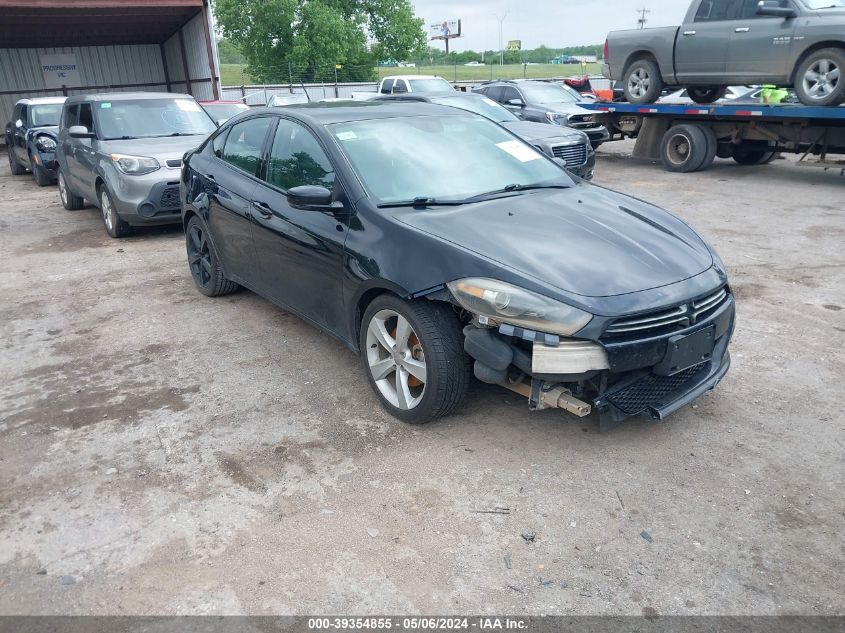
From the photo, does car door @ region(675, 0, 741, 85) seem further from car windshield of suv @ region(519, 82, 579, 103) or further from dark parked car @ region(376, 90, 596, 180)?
car windshield of suv @ region(519, 82, 579, 103)

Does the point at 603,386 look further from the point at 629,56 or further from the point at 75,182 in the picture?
the point at 629,56

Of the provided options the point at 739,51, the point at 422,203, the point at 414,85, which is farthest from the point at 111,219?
the point at 414,85

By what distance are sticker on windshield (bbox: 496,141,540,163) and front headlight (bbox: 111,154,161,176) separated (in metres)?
4.91

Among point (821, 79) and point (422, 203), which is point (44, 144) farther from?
point (821, 79)

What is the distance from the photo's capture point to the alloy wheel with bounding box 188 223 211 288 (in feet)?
18.9

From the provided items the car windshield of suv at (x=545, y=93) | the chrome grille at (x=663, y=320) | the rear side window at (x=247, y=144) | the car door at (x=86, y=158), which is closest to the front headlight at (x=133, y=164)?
the car door at (x=86, y=158)

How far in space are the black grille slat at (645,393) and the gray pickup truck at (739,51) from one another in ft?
28.1

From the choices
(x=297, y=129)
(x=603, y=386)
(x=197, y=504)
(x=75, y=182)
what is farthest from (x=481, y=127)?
(x=75, y=182)

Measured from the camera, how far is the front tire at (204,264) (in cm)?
562

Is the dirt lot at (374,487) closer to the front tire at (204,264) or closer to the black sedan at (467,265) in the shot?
the black sedan at (467,265)

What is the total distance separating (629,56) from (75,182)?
9857 millimetres

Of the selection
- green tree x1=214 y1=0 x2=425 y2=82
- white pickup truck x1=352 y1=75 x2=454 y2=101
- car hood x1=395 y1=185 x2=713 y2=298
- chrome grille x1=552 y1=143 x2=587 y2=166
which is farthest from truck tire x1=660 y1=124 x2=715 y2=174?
green tree x1=214 y1=0 x2=425 y2=82

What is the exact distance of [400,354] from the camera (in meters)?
3.63

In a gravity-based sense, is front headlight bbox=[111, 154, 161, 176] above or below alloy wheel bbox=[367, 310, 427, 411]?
above
